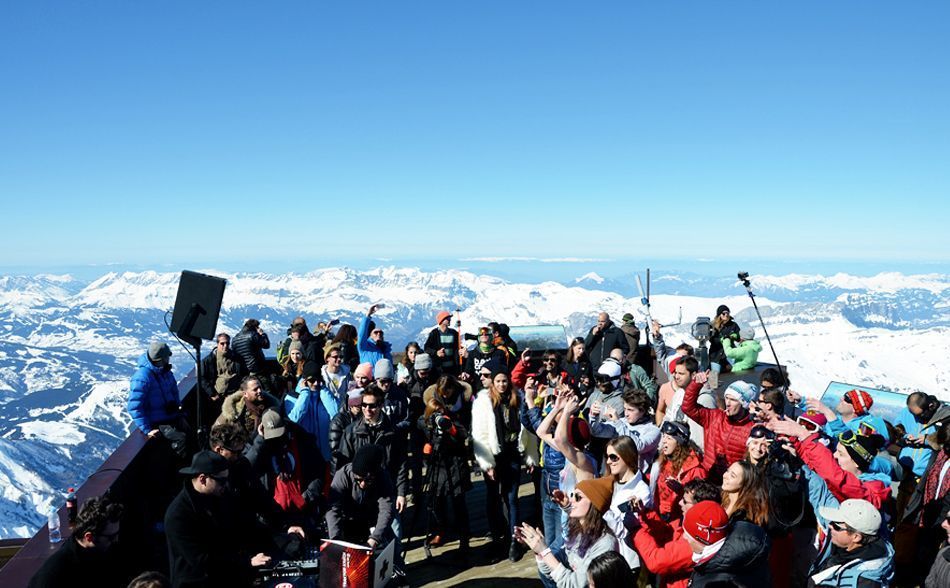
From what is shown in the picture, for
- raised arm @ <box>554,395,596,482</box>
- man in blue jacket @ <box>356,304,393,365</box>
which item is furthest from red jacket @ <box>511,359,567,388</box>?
man in blue jacket @ <box>356,304,393,365</box>

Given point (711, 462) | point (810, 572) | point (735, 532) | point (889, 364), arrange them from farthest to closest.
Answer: point (889, 364)
point (711, 462)
point (810, 572)
point (735, 532)

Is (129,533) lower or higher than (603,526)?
lower

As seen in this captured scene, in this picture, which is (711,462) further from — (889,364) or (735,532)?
(889,364)

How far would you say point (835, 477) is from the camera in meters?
4.38

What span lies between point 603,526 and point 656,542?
0.33 meters

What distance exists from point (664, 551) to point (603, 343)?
6.50 meters

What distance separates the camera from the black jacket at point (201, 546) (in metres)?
3.98

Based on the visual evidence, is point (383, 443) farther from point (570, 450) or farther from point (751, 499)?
point (751, 499)

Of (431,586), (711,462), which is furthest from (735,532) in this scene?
(431,586)

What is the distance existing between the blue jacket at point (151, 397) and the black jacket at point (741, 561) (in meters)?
5.67

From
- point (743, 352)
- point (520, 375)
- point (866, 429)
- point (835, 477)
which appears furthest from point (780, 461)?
point (743, 352)

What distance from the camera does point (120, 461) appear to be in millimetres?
5598

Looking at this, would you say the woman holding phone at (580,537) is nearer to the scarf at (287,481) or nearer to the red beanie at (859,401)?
the scarf at (287,481)

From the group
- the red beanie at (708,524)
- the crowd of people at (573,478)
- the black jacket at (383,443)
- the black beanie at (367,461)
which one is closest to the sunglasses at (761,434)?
the crowd of people at (573,478)
